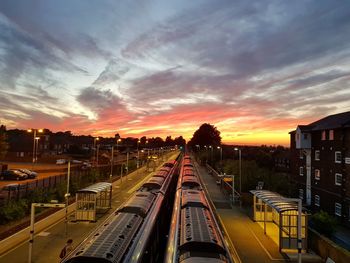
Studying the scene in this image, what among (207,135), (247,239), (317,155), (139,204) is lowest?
(247,239)

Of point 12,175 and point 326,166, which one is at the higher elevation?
point 326,166

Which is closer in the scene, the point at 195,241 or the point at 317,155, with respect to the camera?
the point at 195,241

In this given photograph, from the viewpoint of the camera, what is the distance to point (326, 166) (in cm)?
4122

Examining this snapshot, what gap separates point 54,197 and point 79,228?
777 cm

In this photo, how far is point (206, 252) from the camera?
37.8 ft

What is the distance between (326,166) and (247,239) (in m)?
24.0

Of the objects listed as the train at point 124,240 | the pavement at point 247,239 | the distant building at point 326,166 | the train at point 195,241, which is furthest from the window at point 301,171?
the train at point 195,241

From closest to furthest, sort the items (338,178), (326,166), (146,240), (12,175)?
(146,240) → (338,178) → (326,166) → (12,175)

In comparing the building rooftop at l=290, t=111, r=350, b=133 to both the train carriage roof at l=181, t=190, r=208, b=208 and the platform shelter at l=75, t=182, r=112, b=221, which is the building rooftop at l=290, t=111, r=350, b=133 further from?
the platform shelter at l=75, t=182, r=112, b=221

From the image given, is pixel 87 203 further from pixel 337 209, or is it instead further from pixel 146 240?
pixel 337 209

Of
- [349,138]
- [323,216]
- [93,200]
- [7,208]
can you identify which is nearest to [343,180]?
[349,138]

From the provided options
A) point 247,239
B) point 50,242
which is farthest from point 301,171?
point 50,242

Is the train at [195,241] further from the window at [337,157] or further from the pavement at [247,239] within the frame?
the window at [337,157]

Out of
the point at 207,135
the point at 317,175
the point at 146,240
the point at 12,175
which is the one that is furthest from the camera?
the point at 207,135
